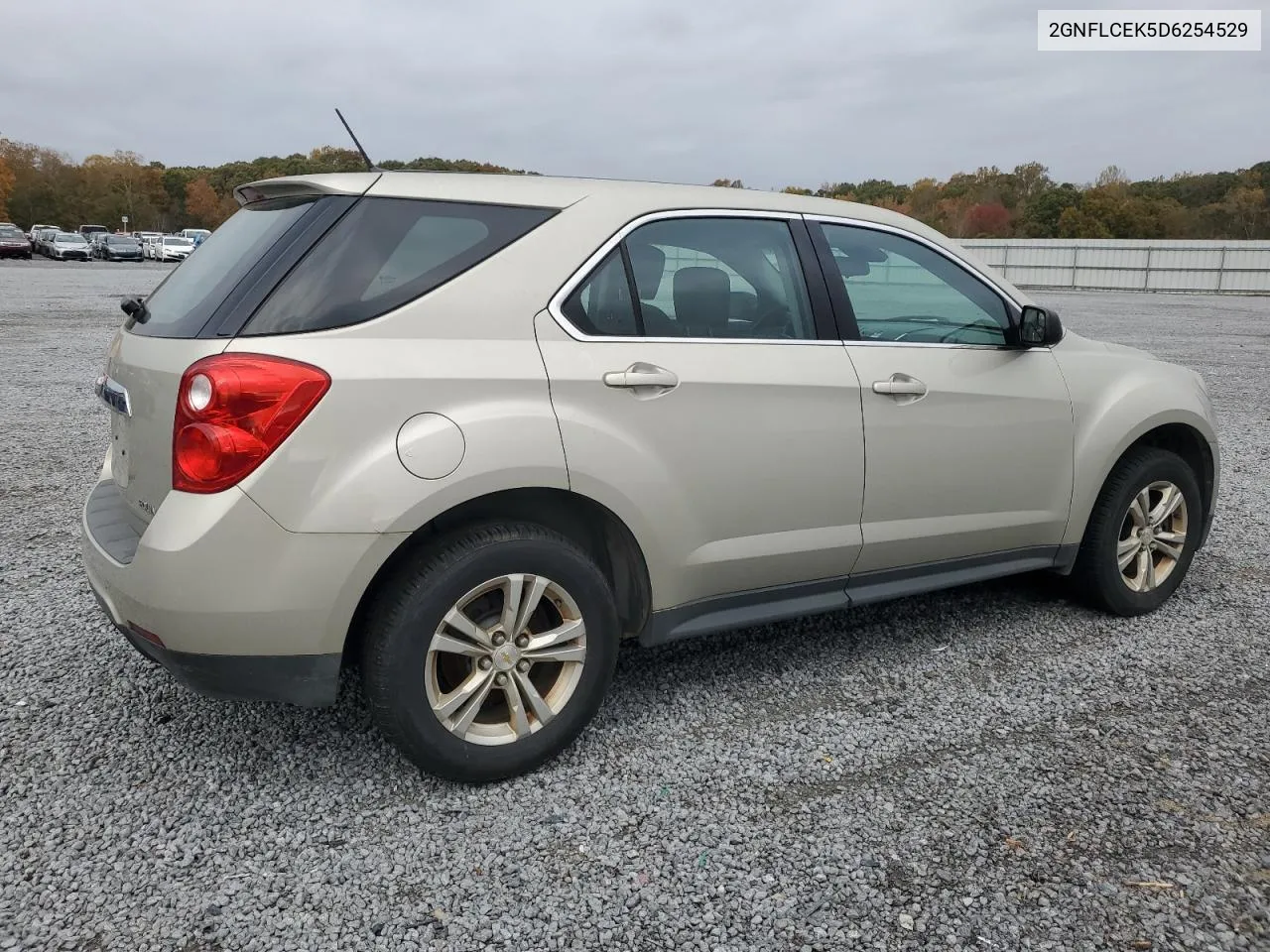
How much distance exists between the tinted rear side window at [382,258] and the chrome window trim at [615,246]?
8.4 inches

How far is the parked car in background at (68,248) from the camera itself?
5081 centimetres

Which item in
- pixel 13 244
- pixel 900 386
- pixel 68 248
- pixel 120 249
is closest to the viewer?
pixel 900 386

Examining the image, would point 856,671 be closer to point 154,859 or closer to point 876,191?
point 154,859

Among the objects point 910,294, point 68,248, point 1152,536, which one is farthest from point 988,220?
point 910,294

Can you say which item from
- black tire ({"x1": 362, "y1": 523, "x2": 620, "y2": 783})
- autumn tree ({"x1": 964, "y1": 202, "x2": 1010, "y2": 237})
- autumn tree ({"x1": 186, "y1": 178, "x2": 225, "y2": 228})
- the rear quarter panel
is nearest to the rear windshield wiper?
black tire ({"x1": 362, "y1": 523, "x2": 620, "y2": 783})

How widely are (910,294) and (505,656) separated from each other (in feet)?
6.75

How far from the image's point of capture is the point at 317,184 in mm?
2930

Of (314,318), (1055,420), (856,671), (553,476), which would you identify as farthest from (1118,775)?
(314,318)

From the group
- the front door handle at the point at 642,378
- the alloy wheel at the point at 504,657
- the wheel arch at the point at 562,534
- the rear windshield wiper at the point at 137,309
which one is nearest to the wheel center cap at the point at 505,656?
the alloy wheel at the point at 504,657

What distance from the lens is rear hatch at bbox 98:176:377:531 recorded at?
271 cm

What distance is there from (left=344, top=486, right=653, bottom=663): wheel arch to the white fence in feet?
116

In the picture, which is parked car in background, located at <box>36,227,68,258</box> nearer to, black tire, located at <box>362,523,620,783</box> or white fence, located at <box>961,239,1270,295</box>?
white fence, located at <box>961,239,1270,295</box>

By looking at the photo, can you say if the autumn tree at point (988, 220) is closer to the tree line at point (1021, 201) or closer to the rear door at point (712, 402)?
the tree line at point (1021, 201)

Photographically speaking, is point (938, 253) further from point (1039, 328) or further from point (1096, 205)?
point (1096, 205)
